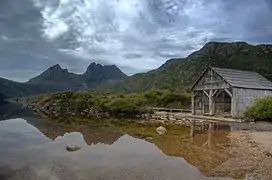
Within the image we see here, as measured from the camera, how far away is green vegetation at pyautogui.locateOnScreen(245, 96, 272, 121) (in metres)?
34.8

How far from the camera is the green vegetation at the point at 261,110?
114 feet

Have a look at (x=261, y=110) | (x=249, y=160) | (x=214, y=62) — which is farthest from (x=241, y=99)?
(x=214, y=62)

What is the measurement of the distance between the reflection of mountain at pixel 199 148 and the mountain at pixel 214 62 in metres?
86.1

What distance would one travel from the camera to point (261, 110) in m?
35.7

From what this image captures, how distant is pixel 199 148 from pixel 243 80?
2421cm

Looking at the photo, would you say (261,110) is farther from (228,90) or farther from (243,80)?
(243,80)

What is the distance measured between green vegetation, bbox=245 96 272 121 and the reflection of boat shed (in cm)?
239

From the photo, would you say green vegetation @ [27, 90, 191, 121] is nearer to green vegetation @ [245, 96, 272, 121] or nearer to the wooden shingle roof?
the wooden shingle roof

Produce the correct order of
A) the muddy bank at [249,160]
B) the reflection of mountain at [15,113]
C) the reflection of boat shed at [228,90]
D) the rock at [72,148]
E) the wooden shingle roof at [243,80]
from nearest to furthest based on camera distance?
the muddy bank at [249,160]
the rock at [72,148]
the reflection of boat shed at [228,90]
the wooden shingle roof at [243,80]
the reflection of mountain at [15,113]

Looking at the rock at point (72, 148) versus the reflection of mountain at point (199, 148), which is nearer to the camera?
the reflection of mountain at point (199, 148)

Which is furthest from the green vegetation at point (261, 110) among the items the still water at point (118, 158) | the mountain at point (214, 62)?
the mountain at point (214, 62)

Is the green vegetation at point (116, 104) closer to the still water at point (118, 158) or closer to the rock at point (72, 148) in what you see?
the still water at point (118, 158)

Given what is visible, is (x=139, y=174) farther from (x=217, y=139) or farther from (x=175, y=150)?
(x=217, y=139)

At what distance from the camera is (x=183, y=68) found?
138 m
